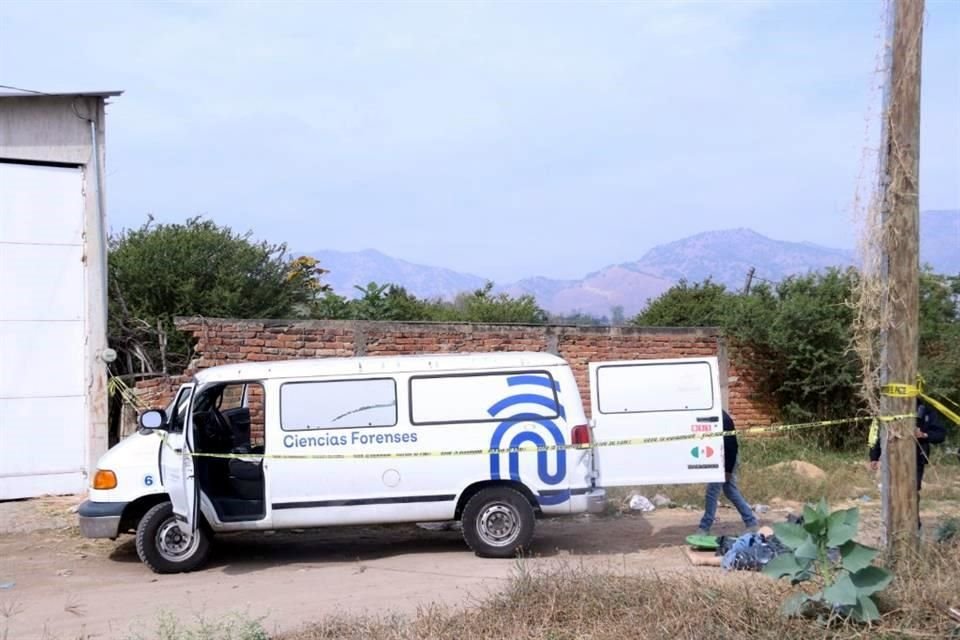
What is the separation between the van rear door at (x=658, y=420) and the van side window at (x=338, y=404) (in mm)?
2078

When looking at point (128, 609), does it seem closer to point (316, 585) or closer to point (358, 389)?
point (316, 585)

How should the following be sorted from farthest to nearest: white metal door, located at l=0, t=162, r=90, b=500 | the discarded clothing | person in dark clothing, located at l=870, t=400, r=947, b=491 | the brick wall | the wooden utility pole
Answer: the brick wall
white metal door, located at l=0, t=162, r=90, b=500
person in dark clothing, located at l=870, t=400, r=947, b=491
the discarded clothing
the wooden utility pole

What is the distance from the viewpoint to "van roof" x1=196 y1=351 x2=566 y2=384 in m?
10.1

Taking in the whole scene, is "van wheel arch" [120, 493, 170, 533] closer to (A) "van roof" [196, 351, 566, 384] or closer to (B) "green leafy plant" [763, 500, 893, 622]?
(A) "van roof" [196, 351, 566, 384]

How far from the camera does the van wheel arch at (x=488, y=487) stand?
10.1 metres

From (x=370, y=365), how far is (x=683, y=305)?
21577 millimetres

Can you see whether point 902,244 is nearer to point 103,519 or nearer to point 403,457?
point 403,457

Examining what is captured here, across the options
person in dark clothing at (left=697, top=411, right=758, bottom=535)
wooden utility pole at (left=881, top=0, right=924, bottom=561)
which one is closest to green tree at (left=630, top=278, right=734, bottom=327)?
person in dark clothing at (left=697, top=411, right=758, bottom=535)

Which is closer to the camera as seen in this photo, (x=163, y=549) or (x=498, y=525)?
(x=163, y=549)

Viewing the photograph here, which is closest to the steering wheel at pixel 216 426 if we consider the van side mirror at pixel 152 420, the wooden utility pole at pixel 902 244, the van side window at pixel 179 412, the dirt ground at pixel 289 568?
the van side window at pixel 179 412

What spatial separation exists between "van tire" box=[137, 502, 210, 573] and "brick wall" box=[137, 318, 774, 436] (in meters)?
4.89

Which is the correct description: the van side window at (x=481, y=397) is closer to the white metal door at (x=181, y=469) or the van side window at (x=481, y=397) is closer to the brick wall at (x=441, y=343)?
the white metal door at (x=181, y=469)

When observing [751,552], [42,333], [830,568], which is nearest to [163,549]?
[42,333]

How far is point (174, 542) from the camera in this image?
32.9 feet
